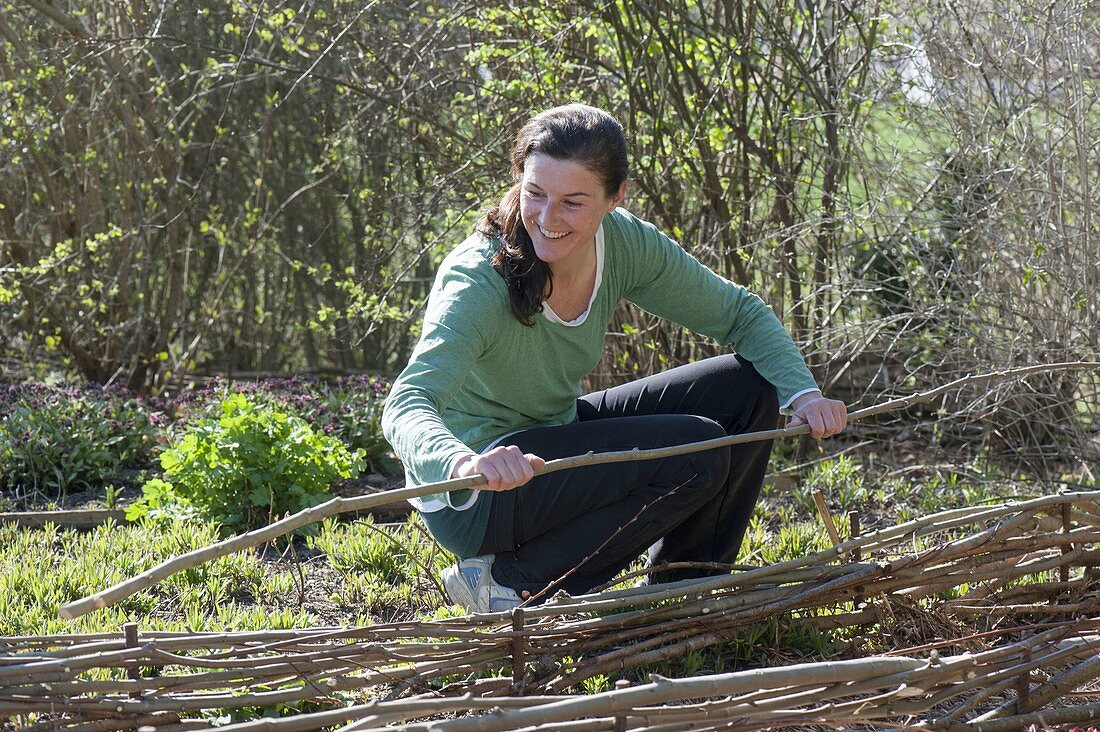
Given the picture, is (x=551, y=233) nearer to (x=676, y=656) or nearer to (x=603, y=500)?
(x=603, y=500)

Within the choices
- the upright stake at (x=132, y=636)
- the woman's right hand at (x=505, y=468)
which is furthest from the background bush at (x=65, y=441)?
the woman's right hand at (x=505, y=468)

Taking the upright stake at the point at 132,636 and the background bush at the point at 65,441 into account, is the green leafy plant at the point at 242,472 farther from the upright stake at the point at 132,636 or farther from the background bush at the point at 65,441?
the upright stake at the point at 132,636

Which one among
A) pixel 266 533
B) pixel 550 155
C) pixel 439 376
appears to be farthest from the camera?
pixel 550 155

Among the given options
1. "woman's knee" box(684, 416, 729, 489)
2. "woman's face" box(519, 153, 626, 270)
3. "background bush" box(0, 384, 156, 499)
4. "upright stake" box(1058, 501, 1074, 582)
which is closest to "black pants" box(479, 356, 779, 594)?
"woman's knee" box(684, 416, 729, 489)

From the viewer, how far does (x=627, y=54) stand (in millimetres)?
4859

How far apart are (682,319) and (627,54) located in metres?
2.03

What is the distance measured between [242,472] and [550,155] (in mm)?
1766

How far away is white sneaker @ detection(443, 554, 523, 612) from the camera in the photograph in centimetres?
273

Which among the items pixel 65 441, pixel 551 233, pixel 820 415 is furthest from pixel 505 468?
pixel 65 441

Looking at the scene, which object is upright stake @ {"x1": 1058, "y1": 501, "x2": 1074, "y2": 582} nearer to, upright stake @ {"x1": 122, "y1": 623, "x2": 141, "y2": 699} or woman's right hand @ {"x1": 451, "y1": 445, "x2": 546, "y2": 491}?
woman's right hand @ {"x1": 451, "y1": 445, "x2": 546, "y2": 491}

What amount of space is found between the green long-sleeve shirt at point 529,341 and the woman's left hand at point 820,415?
0.05 meters

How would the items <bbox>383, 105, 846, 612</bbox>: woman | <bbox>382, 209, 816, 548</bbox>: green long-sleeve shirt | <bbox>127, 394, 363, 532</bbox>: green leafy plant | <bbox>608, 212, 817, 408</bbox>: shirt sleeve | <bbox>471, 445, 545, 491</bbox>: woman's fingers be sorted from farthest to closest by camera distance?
<bbox>127, 394, 363, 532</bbox>: green leafy plant → <bbox>608, 212, 817, 408</bbox>: shirt sleeve → <bbox>383, 105, 846, 612</bbox>: woman → <bbox>382, 209, 816, 548</bbox>: green long-sleeve shirt → <bbox>471, 445, 545, 491</bbox>: woman's fingers

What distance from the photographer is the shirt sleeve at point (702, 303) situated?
304 centimetres

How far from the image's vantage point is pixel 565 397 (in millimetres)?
3047
